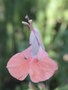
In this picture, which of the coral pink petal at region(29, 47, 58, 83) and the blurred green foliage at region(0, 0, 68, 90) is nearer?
the coral pink petal at region(29, 47, 58, 83)

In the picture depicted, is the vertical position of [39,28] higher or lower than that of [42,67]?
lower

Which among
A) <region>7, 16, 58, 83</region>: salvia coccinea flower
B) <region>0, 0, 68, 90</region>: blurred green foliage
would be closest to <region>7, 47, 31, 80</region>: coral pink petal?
<region>7, 16, 58, 83</region>: salvia coccinea flower

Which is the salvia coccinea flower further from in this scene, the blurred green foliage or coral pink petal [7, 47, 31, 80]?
the blurred green foliage

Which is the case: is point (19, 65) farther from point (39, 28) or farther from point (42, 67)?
point (39, 28)

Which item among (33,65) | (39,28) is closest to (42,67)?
(33,65)

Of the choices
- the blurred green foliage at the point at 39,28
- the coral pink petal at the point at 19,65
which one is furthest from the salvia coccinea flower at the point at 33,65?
the blurred green foliage at the point at 39,28

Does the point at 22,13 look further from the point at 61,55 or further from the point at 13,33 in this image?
the point at 61,55
